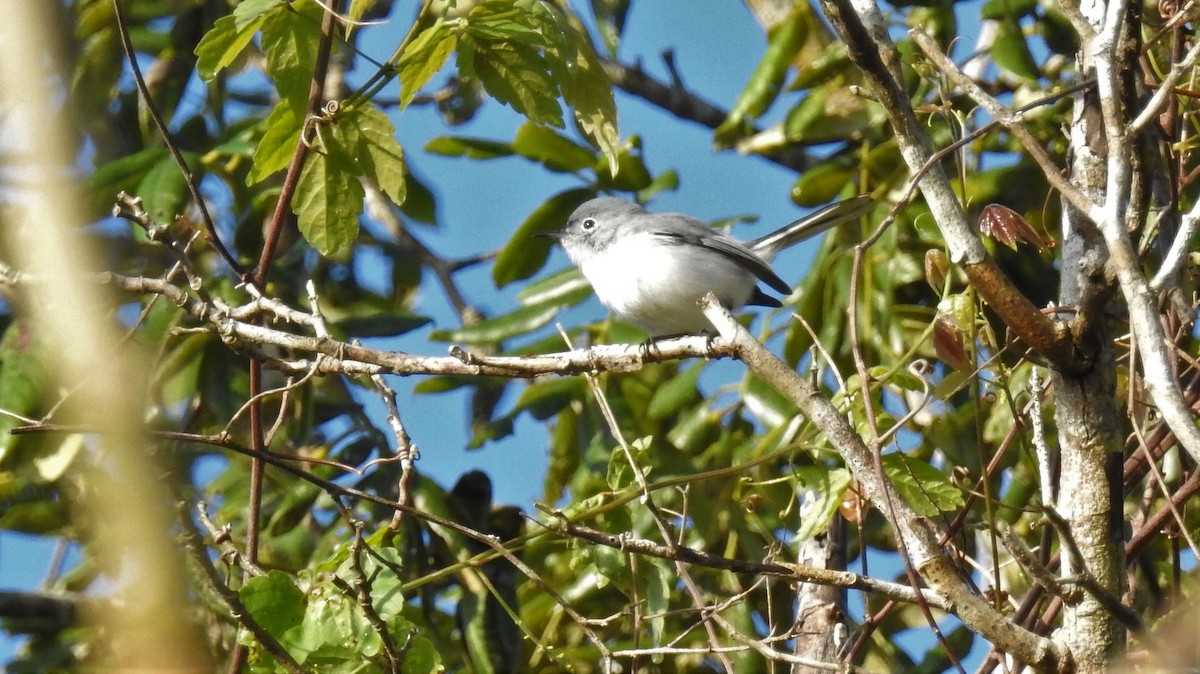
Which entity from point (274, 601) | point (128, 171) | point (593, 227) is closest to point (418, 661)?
point (274, 601)

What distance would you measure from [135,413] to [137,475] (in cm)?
6

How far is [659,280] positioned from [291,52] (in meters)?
1.82

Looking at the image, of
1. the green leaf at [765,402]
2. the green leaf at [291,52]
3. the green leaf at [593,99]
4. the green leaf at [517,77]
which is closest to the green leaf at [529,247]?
the green leaf at [765,402]

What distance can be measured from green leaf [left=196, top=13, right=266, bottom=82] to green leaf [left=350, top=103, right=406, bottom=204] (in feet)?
0.70

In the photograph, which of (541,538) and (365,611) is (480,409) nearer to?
(541,538)

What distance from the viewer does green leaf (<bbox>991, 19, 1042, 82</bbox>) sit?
3.58m

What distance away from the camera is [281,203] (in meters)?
2.37

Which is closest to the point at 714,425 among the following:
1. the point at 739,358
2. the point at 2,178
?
the point at 739,358

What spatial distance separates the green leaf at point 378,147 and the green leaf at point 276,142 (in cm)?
11

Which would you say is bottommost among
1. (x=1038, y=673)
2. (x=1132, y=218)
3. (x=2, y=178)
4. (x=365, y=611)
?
(x=1038, y=673)

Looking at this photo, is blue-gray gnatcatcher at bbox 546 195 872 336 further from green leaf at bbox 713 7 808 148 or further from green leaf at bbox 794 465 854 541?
green leaf at bbox 794 465 854 541

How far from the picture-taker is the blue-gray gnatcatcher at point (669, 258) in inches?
151

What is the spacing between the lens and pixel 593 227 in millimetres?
4273

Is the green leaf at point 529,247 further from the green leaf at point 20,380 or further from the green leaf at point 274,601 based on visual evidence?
the green leaf at point 274,601
